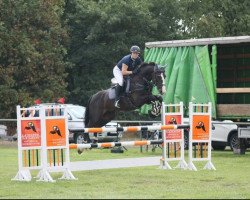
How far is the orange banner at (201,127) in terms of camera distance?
17.3m

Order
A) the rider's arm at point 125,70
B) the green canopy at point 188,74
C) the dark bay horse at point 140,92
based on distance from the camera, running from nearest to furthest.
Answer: the dark bay horse at point 140,92 < the rider's arm at point 125,70 < the green canopy at point 188,74

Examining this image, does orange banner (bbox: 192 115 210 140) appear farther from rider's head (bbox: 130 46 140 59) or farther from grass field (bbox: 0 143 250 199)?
rider's head (bbox: 130 46 140 59)

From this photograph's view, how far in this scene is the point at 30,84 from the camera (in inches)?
1738

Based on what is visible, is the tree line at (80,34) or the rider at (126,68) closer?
the rider at (126,68)

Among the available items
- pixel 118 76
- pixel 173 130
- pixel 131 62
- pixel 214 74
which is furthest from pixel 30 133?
pixel 214 74

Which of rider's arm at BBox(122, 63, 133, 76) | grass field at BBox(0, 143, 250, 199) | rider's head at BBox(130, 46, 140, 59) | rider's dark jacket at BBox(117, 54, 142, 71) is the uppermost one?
rider's head at BBox(130, 46, 140, 59)

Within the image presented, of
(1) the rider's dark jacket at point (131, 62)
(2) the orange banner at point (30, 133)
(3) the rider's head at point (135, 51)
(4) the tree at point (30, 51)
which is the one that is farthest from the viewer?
(4) the tree at point (30, 51)

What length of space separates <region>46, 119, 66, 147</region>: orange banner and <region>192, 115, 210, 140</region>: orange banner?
3635 mm

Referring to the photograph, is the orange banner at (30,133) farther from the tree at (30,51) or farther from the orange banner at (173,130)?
the tree at (30,51)

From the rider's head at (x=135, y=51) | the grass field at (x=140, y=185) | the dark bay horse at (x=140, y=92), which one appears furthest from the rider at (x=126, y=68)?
the grass field at (x=140, y=185)

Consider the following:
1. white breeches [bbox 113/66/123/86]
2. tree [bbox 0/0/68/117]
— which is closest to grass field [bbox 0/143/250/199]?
white breeches [bbox 113/66/123/86]

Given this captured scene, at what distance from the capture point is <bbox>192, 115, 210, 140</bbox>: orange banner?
17328 mm

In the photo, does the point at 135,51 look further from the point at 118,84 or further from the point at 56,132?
the point at 56,132

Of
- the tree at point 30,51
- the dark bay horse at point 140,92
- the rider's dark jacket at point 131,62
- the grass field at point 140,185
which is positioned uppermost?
the tree at point 30,51
